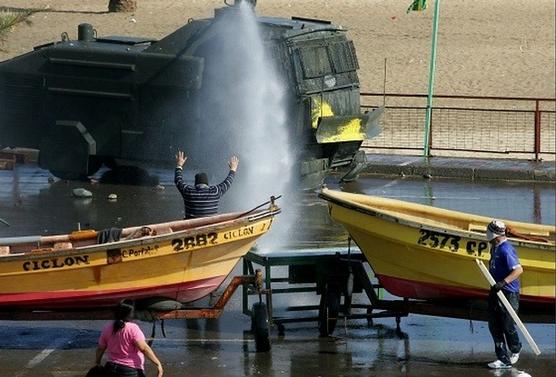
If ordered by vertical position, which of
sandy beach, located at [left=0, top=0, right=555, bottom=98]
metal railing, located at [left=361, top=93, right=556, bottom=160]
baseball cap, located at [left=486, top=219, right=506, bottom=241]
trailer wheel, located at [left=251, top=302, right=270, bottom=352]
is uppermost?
sandy beach, located at [left=0, top=0, right=555, bottom=98]

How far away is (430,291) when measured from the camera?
511 inches

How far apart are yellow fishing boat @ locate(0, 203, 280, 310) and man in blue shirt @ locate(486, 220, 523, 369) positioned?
1999 mm

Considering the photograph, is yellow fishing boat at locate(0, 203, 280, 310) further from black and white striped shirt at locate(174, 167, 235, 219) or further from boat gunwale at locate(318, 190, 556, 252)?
black and white striped shirt at locate(174, 167, 235, 219)

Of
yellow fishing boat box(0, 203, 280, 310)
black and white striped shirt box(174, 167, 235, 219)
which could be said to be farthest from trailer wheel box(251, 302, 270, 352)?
black and white striped shirt box(174, 167, 235, 219)

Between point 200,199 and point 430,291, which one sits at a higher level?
point 200,199

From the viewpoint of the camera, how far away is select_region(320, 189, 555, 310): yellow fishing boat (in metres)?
12.5

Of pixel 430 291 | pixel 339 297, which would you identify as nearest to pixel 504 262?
pixel 430 291

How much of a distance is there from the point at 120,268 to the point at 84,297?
430 millimetres

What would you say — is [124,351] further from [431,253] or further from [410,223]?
[431,253]

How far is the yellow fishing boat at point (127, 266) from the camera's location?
12445 mm

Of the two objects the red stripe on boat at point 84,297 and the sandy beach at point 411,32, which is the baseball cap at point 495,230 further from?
the sandy beach at point 411,32

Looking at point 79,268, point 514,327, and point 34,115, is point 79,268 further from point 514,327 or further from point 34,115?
point 34,115

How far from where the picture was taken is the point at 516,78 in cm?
3312

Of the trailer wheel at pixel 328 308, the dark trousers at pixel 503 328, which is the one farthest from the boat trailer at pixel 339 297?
the dark trousers at pixel 503 328
